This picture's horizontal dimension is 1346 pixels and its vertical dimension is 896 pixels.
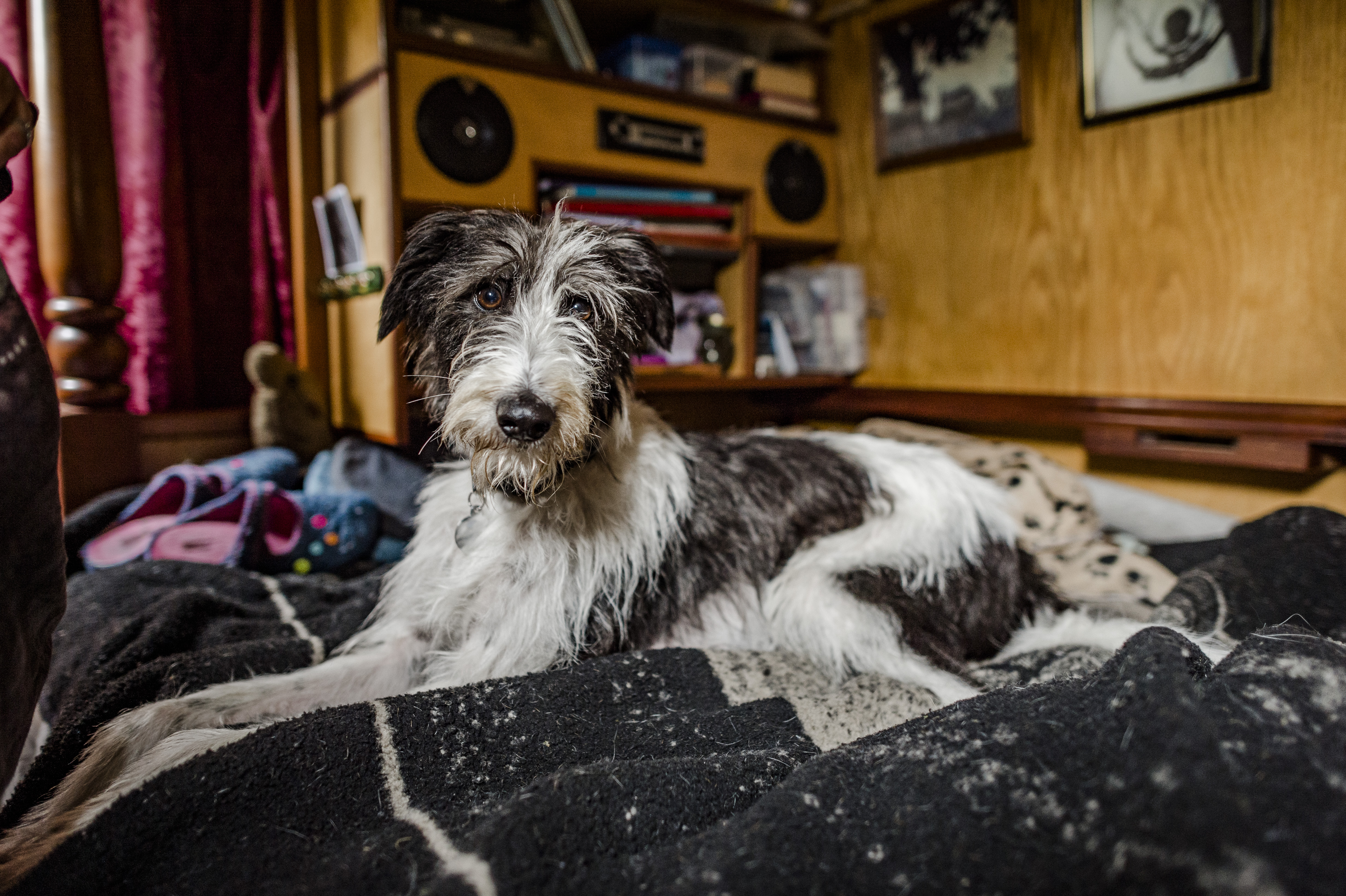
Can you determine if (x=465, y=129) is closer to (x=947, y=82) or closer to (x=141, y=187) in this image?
(x=141, y=187)

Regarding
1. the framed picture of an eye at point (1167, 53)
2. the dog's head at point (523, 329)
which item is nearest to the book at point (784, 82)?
the framed picture of an eye at point (1167, 53)

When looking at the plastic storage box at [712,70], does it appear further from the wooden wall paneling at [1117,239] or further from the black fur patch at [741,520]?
the black fur patch at [741,520]

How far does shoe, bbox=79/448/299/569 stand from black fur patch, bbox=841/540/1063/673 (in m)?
1.79

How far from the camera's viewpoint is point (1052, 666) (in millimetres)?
1487

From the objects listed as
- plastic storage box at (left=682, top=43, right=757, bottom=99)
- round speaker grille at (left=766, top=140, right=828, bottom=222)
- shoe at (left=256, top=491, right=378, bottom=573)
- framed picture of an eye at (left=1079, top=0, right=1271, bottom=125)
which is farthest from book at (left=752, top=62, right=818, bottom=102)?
shoe at (left=256, top=491, right=378, bottom=573)

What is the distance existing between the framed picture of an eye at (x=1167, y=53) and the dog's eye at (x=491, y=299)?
237cm

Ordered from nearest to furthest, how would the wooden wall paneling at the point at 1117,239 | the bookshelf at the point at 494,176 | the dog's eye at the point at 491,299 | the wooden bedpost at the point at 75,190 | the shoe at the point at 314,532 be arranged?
1. the dog's eye at the point at 491,299
2. the wooden bedpost at the point at 75,190
3. the shoe at the point at 314,532
4. the wooden wall paneling at the point at 1117,239
5. the bookshelf at the point at 494,176

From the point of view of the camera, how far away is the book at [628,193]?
2664 mm

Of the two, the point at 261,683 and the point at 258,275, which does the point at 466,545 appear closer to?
the point at 261,683

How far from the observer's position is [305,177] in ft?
8.81

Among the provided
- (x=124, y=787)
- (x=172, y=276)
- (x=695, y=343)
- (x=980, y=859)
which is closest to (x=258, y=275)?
(x=172, y=276)

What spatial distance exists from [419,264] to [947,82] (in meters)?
2.48

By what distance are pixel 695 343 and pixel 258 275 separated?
169cm

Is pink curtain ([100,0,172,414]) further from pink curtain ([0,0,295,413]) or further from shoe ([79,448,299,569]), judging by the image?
shoe ([79,448,299,569])
